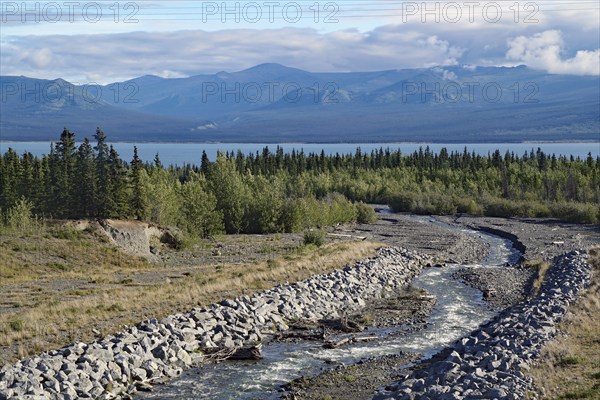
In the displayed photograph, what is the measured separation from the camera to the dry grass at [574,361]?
55.3 feet

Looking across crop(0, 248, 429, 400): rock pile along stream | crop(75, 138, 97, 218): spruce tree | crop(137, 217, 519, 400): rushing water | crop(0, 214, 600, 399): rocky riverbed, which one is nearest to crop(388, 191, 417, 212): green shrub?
crop(75, 138, 97, 218): spruce tree

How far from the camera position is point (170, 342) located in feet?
78.7

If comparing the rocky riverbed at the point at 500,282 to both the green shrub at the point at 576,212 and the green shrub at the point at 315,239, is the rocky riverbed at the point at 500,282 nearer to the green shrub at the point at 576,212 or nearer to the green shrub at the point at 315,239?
the green shrub at the point at 315,239

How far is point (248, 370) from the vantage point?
22.4 meters

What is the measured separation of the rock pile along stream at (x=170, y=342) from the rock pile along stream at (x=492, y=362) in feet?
22.7

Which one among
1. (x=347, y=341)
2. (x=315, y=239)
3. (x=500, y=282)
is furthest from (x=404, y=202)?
(x=347, y=341)

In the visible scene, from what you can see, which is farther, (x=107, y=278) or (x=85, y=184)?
(x=85, y=184)

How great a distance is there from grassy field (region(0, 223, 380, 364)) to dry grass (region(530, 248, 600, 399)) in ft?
45.5

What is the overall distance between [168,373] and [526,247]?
136 feet

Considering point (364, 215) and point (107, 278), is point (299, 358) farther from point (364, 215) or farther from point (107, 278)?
point (364, 215)

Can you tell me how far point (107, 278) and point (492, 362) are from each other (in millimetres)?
24148

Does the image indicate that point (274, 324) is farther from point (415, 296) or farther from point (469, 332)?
point (415, 296)

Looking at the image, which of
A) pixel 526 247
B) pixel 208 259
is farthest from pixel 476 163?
pixel 208 259

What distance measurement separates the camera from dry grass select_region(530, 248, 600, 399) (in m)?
16.9
